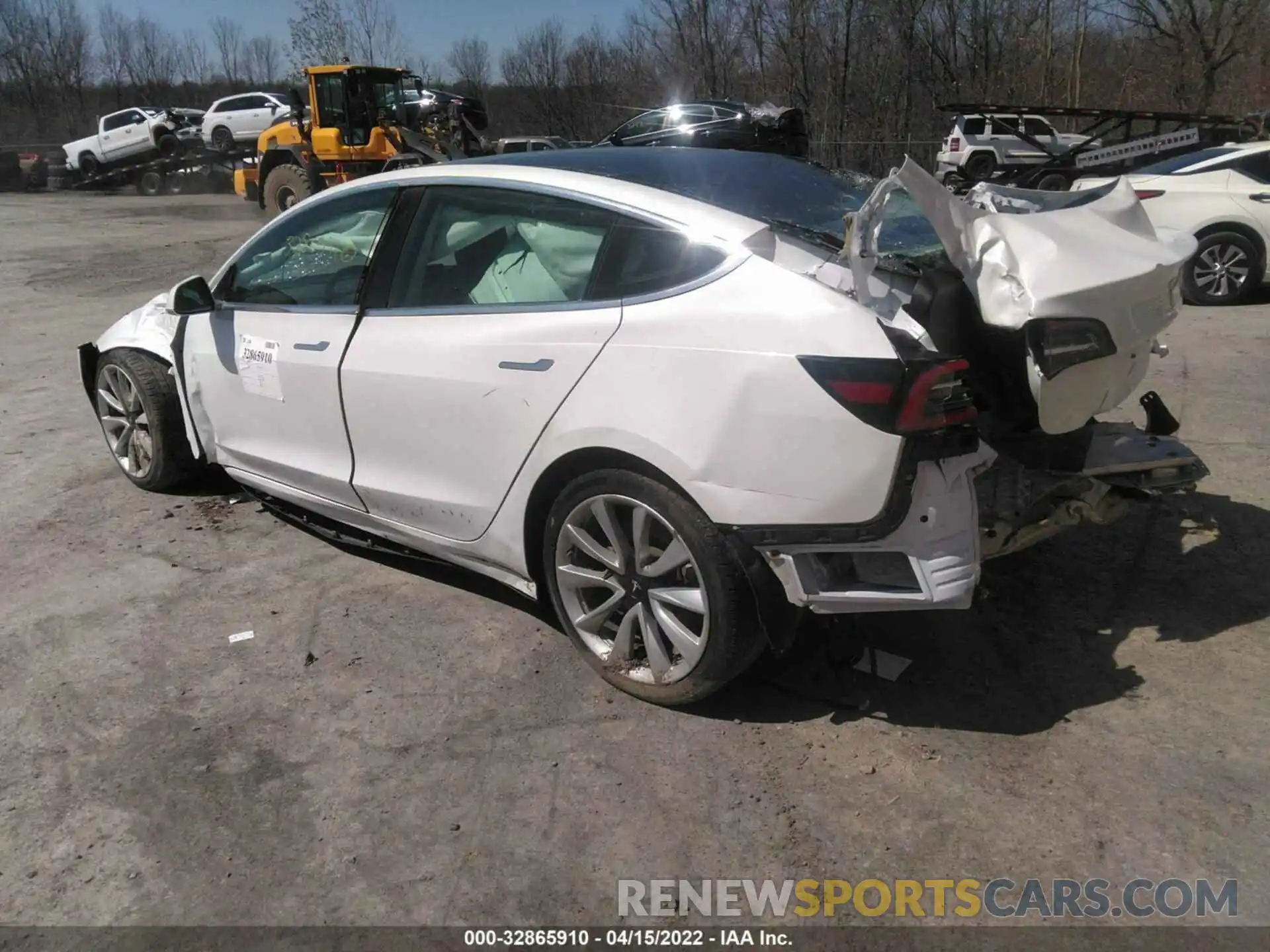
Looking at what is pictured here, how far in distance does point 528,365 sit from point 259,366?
5.04 ft

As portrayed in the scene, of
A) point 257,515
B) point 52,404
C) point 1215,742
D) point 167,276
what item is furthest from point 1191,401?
point 167,276

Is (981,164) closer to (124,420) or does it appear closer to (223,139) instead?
(223,139)

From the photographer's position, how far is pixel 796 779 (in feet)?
9.34

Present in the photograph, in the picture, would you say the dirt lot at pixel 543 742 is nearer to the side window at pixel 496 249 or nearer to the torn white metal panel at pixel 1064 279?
the torn white metal panel at pixel 1064 279

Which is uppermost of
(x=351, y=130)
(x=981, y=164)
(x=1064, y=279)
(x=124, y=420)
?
(x=351, y=130)

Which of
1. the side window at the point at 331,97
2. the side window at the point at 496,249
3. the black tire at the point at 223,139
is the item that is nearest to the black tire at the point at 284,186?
the side window at the point at 331,97

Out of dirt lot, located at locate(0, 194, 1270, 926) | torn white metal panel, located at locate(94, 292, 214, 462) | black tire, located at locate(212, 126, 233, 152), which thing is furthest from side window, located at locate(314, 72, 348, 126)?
dirt lot, located at locate(0, 194, 1270, 926)

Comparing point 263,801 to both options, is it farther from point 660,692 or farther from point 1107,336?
point 1107,336

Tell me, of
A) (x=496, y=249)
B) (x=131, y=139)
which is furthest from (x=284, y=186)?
(x=496, y=249)

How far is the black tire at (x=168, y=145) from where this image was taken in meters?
30.1

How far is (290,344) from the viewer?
3.91 meters

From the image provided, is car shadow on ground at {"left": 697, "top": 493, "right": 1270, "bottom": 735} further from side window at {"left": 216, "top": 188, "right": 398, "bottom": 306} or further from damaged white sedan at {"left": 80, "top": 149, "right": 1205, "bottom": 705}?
side window at {"left": 216, "top": 188, "right": 398, "bottom": 306}

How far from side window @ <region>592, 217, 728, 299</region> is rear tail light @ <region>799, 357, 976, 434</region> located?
502 millimetres

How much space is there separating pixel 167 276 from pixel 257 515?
988 cm
